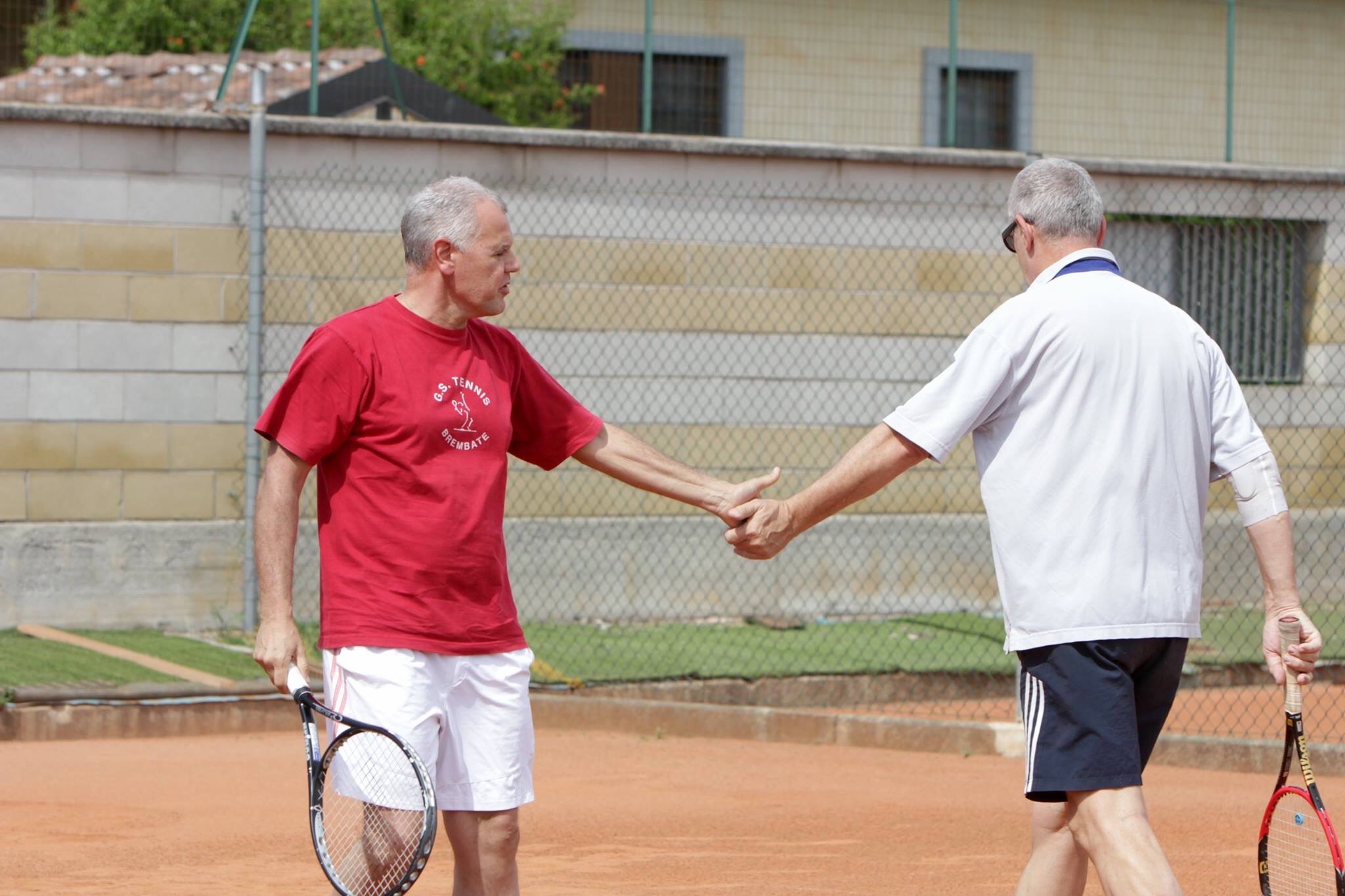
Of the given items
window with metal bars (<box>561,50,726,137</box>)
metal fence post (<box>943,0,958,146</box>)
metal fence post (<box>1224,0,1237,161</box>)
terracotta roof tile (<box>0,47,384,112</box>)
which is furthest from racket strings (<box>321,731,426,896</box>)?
window with metal bars (<box>561,50,726,137</box>)

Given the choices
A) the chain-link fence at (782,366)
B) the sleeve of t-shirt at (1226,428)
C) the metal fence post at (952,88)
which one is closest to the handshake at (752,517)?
the sleeve of t-shirt at (1226,428)

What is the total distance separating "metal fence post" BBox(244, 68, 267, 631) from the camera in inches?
430

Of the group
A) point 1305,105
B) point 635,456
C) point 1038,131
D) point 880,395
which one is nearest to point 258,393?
point 880,395

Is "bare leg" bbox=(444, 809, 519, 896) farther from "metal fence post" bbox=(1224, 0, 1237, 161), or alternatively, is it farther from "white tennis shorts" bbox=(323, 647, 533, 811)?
"metal fence post" bbox=(1224, 0, 1237, 161)

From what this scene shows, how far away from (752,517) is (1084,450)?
1.53 m

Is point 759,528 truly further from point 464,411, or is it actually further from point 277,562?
point 277,562

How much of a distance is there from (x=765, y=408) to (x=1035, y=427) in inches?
315

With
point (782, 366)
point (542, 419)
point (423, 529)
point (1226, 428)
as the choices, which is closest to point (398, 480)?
point (423, 529)

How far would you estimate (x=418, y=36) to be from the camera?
1708 cm

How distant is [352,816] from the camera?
14.3ft

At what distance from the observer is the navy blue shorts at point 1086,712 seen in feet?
13.3

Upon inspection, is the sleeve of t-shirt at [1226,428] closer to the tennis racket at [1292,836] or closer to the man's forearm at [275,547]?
the tennis racket at [1292,836]

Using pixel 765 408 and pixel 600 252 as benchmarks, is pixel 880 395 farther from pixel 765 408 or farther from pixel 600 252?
pixel 600 252

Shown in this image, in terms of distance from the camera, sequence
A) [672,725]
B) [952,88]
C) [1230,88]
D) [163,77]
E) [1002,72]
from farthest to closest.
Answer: [1002,72] → [163,77] → [1230,88] → [952,88] → [672,725]
